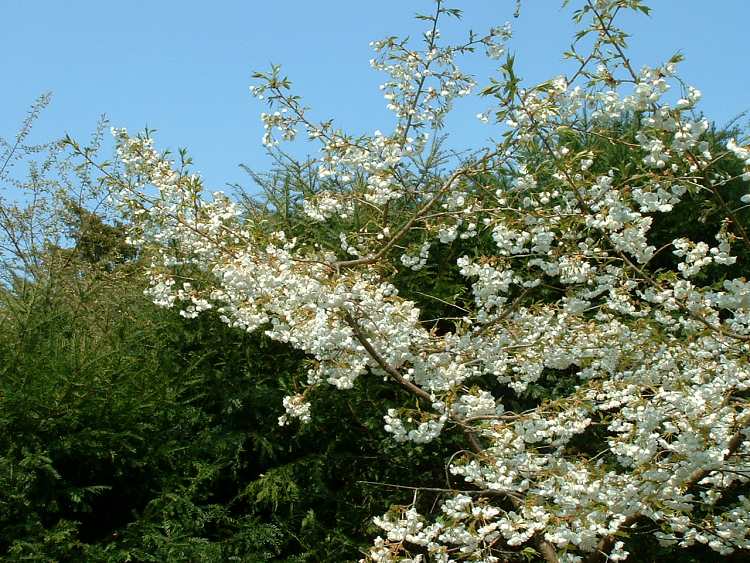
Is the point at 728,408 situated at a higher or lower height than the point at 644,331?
lower

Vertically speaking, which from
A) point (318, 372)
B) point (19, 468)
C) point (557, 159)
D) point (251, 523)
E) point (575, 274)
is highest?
point (557, 159)

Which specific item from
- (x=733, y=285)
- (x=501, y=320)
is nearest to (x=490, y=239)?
(x=501, y=320)

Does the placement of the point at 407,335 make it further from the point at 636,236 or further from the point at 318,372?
the point at 636,236

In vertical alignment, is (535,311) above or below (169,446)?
above

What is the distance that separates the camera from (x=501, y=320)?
342 cm

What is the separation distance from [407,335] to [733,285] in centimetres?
124

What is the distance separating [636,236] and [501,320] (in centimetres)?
72

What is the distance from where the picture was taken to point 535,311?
3.49 metres

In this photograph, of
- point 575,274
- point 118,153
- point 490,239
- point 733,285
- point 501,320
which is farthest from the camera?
point 490,239

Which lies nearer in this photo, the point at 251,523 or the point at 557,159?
the point at 557,159

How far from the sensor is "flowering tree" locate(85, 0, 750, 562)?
2809 mm

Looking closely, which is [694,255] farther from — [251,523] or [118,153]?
[118,153]

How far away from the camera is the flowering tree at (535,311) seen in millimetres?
2809

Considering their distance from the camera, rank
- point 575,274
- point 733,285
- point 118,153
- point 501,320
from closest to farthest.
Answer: point 733,285 < point 575,274 < point 501,320 < point 118,153
